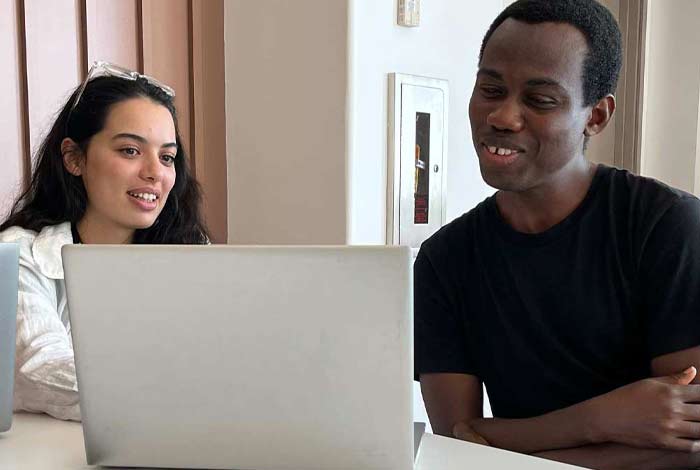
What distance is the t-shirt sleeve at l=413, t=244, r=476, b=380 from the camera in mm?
1372

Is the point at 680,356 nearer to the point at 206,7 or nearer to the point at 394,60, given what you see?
the point at 394,60

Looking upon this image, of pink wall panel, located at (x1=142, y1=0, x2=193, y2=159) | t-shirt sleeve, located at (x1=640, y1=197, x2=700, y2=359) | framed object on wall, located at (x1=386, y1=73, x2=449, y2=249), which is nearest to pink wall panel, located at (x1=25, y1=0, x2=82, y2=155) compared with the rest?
pink wall panel, located at (x1=142, y1=0, x2=193, y2=159)

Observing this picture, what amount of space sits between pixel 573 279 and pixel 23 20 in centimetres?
129

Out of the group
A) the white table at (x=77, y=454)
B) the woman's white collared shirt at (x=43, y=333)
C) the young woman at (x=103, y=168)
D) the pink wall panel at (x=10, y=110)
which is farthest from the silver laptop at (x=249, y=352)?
the pink wall panel at (x=10, y=110)

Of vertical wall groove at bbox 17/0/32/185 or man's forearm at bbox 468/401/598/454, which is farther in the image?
vertical wall groove at bbox 17/0/32/185

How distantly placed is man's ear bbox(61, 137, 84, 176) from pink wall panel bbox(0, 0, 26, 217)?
154 millimetres

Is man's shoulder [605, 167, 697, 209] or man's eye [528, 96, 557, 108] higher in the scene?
man's eye [528, 96, 557, 108]

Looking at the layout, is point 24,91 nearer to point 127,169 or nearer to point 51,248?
point 127,169

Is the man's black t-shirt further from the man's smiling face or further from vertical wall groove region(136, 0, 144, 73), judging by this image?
vertical wall groove region(136, 0, 144, 73)

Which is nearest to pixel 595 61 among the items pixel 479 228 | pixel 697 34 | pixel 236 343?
pixel 479 228

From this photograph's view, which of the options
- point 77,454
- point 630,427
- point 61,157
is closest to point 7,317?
point 77,454

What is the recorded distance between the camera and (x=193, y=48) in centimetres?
215

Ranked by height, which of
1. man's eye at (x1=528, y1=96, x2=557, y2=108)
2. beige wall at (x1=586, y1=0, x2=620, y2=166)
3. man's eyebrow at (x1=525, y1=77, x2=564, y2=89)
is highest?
man's eyebrow at (x1=525, y1=77, x2=564, y2=89)

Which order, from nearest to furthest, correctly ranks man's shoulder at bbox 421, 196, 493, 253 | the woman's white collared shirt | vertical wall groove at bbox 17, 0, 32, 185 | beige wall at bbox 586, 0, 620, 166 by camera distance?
the woman's white collared shirt < man's shoulder at bbox 421, 196, 493, 253 < vertical wall groove at bbox 17, 0, 32, 185 < beige wall at bbox 586, 0, 620, 166
